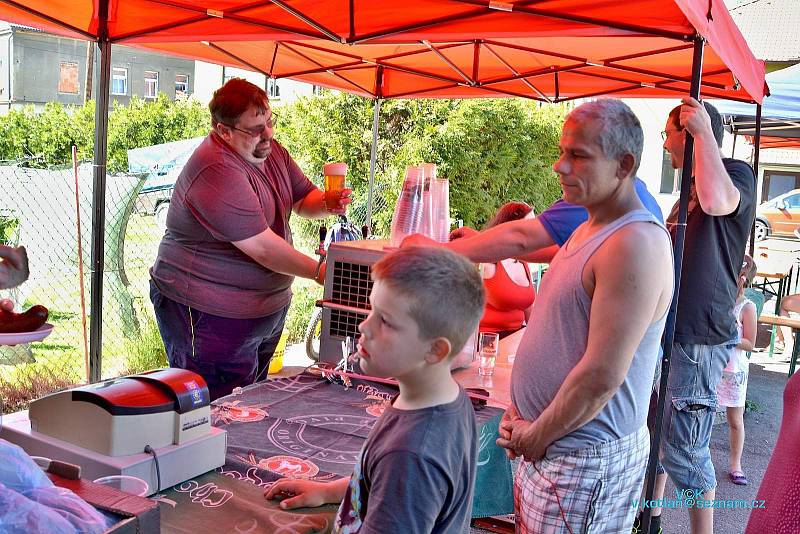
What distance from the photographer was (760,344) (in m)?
8.85

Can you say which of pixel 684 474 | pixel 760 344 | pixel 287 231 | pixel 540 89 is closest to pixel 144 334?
pixel 287 231

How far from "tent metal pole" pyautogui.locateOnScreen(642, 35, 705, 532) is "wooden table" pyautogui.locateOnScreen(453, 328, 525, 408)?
1.98ft

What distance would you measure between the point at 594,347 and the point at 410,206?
109 centimetres

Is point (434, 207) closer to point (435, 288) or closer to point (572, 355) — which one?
point (572, 355)

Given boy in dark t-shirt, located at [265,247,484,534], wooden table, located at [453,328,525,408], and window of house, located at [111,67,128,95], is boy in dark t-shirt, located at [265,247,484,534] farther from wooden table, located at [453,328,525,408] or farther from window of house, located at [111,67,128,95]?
window of house, located at [111,67,128,95]

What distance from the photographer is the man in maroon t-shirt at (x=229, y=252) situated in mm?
2773

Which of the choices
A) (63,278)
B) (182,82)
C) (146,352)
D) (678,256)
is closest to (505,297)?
(678,256)

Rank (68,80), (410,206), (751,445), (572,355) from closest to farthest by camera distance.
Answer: (572,355)
(410,206)
(751,445)
(68,80)

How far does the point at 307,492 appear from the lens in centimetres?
160

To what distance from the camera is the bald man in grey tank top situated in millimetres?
1616

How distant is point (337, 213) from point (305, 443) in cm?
128

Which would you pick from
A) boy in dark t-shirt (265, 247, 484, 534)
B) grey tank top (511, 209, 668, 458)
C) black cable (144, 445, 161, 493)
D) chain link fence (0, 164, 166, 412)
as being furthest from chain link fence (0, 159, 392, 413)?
boy in dark t-shirt (265, 247, 484, 534)

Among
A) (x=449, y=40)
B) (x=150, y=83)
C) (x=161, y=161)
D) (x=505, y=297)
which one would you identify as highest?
(x=150, y=83)

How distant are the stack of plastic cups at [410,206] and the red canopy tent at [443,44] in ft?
2.84
